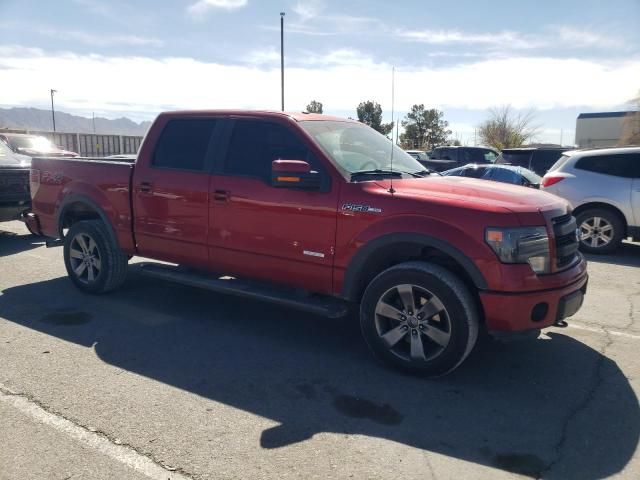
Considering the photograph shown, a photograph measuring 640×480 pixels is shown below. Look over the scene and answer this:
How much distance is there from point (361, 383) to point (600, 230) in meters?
6.43

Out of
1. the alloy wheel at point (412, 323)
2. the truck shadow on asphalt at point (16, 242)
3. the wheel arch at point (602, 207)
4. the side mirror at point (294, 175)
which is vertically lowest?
the truck shadow on asphalt at point (16, 242)

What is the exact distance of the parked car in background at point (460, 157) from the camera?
17.7m

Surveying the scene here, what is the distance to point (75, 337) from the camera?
A: 14.7 ft

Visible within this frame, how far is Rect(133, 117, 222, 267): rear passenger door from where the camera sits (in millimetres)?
4809

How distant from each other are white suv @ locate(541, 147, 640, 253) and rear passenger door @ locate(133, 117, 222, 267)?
6.30 metres

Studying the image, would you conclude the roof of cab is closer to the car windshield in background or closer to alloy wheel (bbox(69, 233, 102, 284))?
alloy wheel (bbox(69, 233, 102, 284))

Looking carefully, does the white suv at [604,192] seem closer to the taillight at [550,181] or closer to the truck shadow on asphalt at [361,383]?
the taillight at [550,181]

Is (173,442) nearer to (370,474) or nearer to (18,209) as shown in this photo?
(370,474)

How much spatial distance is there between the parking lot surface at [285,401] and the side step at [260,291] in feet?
1.30

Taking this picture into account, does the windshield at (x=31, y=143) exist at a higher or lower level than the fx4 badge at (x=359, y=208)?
higher

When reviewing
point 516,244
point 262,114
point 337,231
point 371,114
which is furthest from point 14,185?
point 371,114

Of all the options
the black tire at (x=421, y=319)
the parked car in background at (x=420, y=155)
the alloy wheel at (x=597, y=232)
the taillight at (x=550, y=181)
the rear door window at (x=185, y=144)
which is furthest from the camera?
the parked car in background at (x=420, y=155)

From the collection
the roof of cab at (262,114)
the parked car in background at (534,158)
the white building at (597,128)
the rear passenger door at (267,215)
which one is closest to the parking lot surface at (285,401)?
the rear passenger door at (267,215)

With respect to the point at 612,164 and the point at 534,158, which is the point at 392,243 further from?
the point at 534,158
